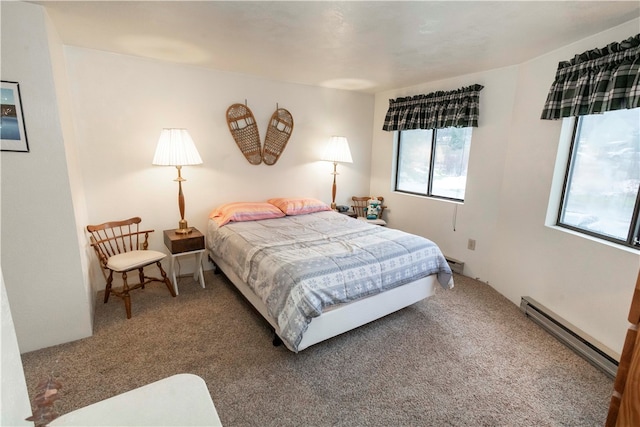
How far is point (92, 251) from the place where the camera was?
2963 millimetres

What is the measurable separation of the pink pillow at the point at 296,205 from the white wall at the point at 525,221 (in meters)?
1.41

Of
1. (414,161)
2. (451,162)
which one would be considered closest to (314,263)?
(451,162)

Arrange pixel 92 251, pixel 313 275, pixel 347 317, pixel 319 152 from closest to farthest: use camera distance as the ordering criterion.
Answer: pixel 313 275, pixel 347 317, pixel 92 251, pixel 319 152

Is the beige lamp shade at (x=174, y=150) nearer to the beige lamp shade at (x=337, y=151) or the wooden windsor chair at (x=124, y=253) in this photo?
the wooden windsor chair at (x=124, y=253)

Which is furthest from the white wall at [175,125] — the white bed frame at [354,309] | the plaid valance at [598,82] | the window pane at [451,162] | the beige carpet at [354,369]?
the plaid valance at [598,82]

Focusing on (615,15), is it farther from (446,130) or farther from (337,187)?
(337,187)

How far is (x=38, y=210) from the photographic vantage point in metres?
2.07

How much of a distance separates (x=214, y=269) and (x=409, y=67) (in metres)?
3.12

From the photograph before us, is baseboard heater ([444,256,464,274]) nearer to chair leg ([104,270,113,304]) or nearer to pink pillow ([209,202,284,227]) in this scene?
pink pillow ([209,202,284,227])

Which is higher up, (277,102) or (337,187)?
(277,102)

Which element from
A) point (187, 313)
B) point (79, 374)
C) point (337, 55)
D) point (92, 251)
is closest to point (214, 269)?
point (187, 313)

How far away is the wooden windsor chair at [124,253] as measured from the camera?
8.69 ft

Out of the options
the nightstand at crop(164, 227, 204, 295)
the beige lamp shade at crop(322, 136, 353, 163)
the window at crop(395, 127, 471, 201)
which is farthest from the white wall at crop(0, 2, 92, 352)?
the window at crop(395, 127, 471, 201)

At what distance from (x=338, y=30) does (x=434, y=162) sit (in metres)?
2.34
